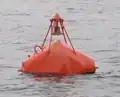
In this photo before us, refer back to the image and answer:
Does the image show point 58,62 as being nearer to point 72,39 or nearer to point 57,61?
point 57,61

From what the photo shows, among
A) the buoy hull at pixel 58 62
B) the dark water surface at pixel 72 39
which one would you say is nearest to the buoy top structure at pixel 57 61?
the buoy hull at pixel 58 62

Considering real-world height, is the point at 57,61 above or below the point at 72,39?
below

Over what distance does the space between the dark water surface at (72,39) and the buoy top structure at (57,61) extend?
0.23 m

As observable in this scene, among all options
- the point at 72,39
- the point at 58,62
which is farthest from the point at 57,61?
the point at 72,39

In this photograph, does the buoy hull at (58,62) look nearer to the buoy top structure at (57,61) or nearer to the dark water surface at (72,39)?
the buoy top structure at (57,61)

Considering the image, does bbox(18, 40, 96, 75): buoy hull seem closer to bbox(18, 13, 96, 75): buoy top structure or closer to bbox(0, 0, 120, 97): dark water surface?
bbox(18, 13, 96, 75): buoy top structure

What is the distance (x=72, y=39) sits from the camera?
2912cm

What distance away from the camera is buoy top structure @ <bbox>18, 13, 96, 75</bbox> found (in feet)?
67.4

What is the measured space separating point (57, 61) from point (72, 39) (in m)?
8.60

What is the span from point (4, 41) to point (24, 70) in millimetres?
7585

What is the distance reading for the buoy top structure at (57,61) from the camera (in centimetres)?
2055

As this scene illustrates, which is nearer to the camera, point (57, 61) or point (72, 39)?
point (57, 61)

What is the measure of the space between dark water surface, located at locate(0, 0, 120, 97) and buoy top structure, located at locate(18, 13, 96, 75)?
0.23 meters

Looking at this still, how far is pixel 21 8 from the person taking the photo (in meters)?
40.7
